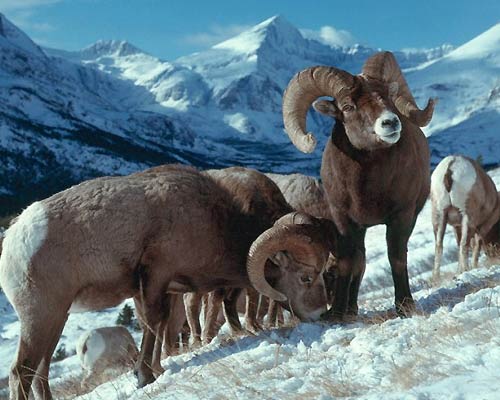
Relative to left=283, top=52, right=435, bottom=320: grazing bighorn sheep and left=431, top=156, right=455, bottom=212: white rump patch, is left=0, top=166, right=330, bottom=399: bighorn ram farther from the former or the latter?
left=431, top=156, right=455, bottom=212: white rump patch

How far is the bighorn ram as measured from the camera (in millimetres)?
8125

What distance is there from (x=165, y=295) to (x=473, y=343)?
384 centimetres

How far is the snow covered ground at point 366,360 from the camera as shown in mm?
5195

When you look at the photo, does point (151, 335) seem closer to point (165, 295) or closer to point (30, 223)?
point (165, 295)

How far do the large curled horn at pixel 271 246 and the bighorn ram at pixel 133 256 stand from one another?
12 millimetres

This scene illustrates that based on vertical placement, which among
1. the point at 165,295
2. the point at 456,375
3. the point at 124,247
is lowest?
the point at 456,375

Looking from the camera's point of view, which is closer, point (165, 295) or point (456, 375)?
point (456, 375)

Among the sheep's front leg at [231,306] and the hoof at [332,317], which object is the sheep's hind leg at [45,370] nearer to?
the sheep's front leg at [231,306]

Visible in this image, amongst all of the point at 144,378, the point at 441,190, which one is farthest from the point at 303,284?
the point at 441,190

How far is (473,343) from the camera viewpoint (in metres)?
5.71

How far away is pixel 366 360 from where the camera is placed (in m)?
6.09

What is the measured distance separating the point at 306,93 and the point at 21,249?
390 centimetres

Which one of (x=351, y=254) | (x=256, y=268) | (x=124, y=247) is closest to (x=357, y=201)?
(x=351, y=254)

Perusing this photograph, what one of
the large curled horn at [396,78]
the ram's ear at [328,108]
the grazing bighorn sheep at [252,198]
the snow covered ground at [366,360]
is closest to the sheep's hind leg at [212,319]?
the grazing bighorn sheep at [252,198]
